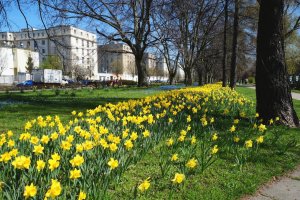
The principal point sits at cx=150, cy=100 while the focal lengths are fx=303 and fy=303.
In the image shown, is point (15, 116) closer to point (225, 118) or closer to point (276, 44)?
point (225, 118)

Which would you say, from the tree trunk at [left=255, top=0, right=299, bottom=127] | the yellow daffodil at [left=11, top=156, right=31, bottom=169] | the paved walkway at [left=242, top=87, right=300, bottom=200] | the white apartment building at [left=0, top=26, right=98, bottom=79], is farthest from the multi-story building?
the yellow daffodil at [left=11, top=156, right=31, bottom=169]

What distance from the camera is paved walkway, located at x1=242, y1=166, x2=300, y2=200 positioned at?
10.7ft

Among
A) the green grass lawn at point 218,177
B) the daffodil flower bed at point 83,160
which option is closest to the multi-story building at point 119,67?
the daffodil flower bed at point 83,160

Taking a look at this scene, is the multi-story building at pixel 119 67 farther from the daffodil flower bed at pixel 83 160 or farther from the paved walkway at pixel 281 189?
the paved walkway at pixel 281 189

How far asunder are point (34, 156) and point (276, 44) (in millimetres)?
5870

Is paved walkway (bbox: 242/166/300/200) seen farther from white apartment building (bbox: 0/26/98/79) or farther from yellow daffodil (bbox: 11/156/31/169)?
white apartment building (bbox: 0/26/98/79)

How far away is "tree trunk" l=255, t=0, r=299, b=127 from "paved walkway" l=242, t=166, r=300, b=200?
122 inches

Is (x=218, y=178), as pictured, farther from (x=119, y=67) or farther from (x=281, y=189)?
(x=119, y=67)

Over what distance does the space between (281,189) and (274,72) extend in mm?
4027

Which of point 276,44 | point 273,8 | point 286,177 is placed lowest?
point 286,177

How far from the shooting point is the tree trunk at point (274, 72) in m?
6.80

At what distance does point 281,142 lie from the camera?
5.38 meters

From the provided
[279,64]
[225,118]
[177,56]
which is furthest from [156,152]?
[177,56]

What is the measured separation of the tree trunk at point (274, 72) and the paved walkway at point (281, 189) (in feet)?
10.2
